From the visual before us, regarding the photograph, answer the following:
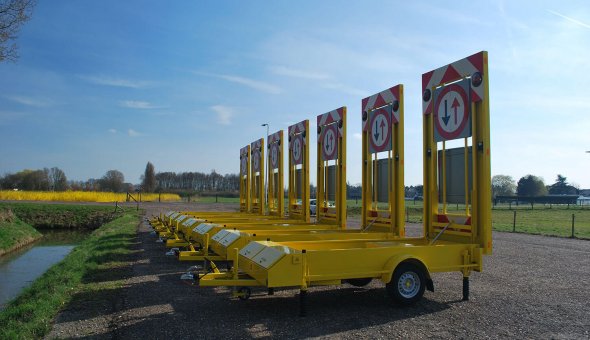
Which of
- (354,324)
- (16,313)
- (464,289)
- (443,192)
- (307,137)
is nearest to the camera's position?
(354,324)

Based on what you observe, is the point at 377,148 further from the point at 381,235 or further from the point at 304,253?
the point at 304,253

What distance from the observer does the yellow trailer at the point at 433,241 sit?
6348 mm

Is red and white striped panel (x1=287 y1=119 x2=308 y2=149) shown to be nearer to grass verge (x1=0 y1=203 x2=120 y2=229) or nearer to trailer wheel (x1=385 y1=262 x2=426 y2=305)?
trailer wheel (x1=385 y1=262 x2=426 y2=305)

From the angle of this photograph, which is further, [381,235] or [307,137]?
[307,137]

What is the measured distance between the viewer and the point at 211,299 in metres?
7.43

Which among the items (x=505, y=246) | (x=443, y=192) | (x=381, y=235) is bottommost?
(x=505, y=246)

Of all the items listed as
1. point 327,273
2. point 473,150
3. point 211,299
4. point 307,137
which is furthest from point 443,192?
point 307,137

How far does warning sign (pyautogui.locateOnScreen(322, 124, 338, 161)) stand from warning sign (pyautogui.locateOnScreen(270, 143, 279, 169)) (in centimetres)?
354

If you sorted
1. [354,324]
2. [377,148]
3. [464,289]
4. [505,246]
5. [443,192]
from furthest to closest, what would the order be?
[505,246], [377,148], [443,192], [464,289], [354,324]

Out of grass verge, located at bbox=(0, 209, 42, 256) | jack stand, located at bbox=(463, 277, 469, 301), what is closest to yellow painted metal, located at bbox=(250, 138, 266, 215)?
jack stand, located at bbox=(463, 277, 469, 301)

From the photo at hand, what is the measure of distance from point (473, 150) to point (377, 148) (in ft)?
8.78

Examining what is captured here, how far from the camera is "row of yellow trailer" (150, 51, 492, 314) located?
6492 mm

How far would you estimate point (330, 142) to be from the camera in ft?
39.2

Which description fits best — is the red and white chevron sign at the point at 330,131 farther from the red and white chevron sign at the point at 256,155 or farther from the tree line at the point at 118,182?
the tree line at the point at 118,182
